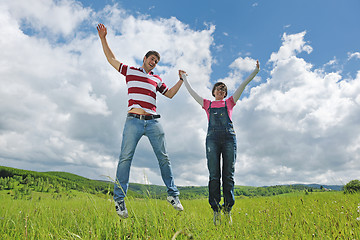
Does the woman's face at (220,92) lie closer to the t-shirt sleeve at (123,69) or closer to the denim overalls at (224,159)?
the denim overalls at (224,159)

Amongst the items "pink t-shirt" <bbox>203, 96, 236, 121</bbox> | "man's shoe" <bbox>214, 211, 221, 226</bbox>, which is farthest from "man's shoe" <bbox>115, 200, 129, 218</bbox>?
"pink t-shirt" <bbox>203, 96, 236, 121</bbox>

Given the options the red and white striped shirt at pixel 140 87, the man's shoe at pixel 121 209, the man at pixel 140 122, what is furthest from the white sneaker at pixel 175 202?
the red and white striped shirt at pixel 140 87

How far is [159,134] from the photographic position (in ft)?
15.9

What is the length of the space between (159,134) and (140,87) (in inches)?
43.3

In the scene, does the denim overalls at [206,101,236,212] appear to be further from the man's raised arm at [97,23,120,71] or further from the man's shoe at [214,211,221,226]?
the man's raised arm at [97,23,120,71]

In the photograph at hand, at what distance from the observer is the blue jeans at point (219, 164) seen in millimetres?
4887

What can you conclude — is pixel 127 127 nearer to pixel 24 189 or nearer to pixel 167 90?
pixel 167 90

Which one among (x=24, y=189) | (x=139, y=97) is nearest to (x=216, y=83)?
(x=139, y=97)

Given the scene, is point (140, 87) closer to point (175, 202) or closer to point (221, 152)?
Answer: point (221, 152)

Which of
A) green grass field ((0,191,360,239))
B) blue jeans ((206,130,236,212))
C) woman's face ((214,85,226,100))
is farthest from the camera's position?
woman's face ((214,85,226,100))

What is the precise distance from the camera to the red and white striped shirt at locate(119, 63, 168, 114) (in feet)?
16.3

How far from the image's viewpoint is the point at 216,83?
5.57 metres

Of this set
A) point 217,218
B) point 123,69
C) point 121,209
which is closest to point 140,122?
point 123,69

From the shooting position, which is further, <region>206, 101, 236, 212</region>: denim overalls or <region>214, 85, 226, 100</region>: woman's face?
<region>214, 85, 226, 100</region>: woman's face
